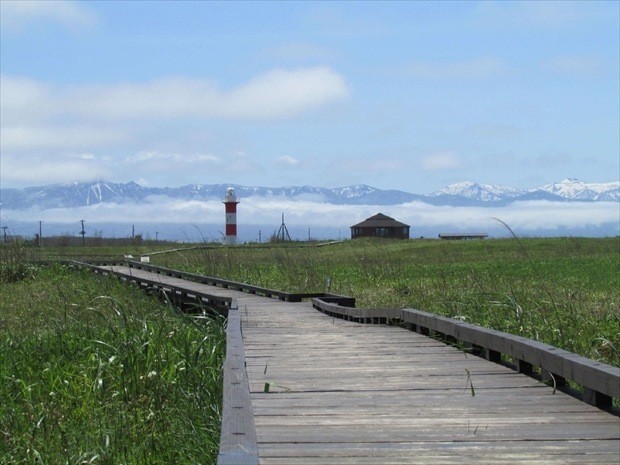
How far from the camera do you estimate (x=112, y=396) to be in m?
9.11

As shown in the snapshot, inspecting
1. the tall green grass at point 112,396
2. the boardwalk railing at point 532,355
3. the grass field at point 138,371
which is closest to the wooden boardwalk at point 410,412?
the boardwalk railing at point 532,355

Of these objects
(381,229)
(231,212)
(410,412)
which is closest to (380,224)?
(381,229)

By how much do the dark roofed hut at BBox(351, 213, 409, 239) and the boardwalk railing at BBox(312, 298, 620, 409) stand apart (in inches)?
3120

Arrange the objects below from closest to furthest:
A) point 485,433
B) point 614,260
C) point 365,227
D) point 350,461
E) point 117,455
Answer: point 350,461 < point 485,433 < point 117,455 < point 614,260 < point 365,227

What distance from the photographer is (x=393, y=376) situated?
7.66 meters

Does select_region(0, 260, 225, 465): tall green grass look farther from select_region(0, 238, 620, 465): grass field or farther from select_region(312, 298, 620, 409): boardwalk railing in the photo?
select_region(312, 298, 620, 409): boardwalk railing

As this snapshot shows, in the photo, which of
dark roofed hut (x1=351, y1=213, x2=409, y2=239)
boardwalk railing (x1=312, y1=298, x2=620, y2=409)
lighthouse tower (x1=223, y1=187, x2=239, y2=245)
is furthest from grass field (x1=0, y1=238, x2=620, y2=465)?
dark roofed hut (x1=351, y1=213, x2=409, y2=239)

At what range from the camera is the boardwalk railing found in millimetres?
6086

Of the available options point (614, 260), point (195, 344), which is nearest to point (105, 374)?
point (195, 344)

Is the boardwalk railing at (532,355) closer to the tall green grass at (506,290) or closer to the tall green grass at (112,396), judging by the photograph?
the tall green grass at (506,290)

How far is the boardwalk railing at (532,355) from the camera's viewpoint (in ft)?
20.0

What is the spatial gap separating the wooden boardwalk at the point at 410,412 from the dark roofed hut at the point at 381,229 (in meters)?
81.3

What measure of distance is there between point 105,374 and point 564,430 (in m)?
5.88

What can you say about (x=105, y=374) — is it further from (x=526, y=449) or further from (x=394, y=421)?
(x=526, y=449)
